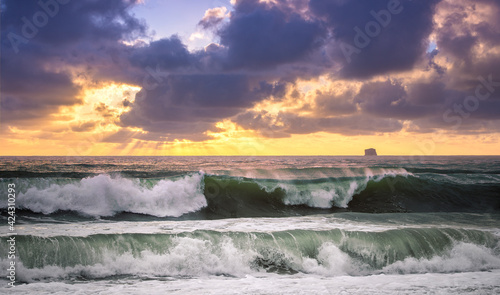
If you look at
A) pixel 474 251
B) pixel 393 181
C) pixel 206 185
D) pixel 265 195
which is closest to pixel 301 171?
pixel 393 181

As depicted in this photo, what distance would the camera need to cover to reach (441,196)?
20.9 metres

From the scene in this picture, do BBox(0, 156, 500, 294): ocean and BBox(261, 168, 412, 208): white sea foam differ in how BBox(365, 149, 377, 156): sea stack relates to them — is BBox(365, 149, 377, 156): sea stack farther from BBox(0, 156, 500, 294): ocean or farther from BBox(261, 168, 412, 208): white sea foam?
BBox(0, 156, 500, 294): ocean

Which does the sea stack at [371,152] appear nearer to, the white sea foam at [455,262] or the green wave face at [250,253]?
the green wave face at [250,253]

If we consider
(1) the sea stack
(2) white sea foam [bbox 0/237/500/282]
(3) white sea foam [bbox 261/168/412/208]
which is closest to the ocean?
(2) white sea foam [bbox 0/237/500/282]

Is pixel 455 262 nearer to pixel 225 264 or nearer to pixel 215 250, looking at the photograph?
pixel 225 264

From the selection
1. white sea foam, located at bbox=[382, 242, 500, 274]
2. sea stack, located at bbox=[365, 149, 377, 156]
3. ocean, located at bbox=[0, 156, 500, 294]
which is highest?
sea stack, located at bbox=[365, 149, 377, 156]

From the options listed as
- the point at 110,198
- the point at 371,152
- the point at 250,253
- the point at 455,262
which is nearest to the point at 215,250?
the point at 250,253

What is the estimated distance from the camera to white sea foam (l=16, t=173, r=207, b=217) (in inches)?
589

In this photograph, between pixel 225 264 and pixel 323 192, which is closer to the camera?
pixel 225 264

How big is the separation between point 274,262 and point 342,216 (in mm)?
5992

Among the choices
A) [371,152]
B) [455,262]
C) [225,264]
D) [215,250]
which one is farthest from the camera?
[371,152]

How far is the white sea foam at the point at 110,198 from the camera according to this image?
14952 mm

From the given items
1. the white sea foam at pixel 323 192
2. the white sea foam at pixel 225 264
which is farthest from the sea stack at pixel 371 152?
the white sea foam at pixel 225 264

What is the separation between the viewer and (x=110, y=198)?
51.0 ft
